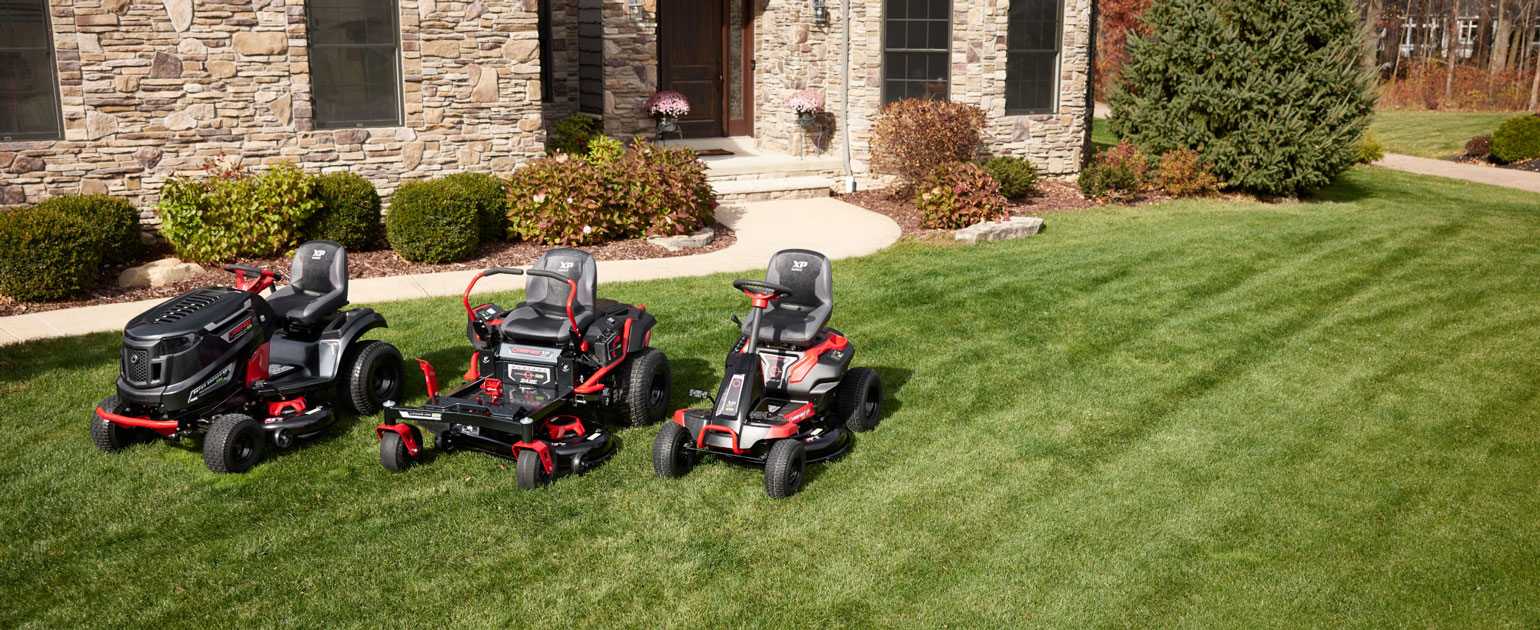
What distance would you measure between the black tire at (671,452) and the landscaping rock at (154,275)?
6.30 m

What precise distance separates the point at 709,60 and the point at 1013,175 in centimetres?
492

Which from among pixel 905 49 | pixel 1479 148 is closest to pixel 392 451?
pixel 905 49

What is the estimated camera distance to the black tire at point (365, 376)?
6.45 metres

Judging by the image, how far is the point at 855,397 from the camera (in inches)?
249

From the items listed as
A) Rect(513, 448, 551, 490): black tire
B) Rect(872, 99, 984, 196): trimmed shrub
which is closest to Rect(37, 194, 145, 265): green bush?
Rect(513, 448, 551, 490): black tire

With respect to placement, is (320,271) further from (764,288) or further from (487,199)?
(487,199)

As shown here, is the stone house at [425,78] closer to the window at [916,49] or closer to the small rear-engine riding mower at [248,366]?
the window at [916,49]

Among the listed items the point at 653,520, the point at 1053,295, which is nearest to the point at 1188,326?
the point at 1053,295

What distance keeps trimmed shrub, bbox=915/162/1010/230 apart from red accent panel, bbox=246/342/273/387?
8.13m

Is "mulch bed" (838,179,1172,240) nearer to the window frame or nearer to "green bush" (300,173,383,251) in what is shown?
the window frame

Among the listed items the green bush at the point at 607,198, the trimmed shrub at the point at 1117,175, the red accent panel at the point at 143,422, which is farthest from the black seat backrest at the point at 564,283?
the trimmed shrub at the point at 1117,175

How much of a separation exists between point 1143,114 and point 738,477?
11037mm

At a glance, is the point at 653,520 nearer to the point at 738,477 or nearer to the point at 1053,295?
the point at 738,477

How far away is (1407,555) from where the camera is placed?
16.7ft
